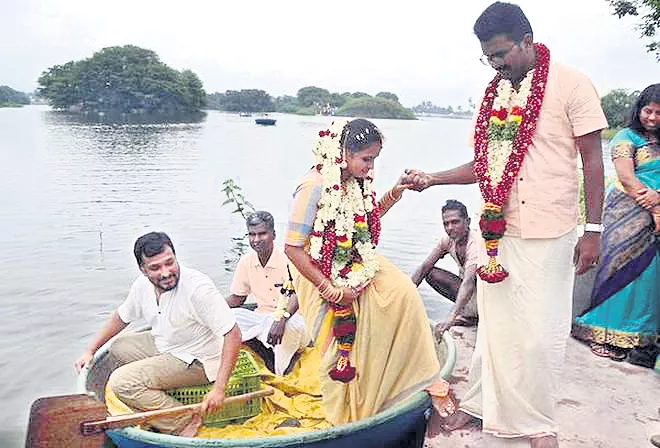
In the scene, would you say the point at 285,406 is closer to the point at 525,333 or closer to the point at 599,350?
the point at 525,333

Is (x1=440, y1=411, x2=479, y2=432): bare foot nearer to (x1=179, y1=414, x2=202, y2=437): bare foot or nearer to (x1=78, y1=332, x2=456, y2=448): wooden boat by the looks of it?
(x1=78, y1=332, x2=456, y2=448): wooden boat

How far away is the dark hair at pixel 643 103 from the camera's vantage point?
392cm

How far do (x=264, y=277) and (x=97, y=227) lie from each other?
10104mm

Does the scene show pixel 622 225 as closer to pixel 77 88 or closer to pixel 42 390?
pixel 42 390

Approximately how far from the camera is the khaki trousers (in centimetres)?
366

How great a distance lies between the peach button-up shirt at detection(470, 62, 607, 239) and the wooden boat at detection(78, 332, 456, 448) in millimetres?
1084

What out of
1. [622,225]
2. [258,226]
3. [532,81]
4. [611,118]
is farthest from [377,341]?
[611,118]

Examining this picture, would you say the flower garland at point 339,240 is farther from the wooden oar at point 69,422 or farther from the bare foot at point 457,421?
the wooden oar at point 69,422

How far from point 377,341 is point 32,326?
6.22 meters

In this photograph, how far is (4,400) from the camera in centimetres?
617

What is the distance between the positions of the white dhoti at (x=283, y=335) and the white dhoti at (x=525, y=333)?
152 centimetres

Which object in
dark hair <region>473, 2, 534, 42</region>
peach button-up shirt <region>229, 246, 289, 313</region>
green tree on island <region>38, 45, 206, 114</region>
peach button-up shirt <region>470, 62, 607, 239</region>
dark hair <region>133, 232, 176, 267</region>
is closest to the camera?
dark hair <region>473, 2, 534, 42</region>

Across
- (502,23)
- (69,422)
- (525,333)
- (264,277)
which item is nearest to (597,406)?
(525,333)

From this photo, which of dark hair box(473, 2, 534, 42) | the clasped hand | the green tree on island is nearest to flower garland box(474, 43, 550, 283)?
dark hair box(473, 2, 534, 42)
